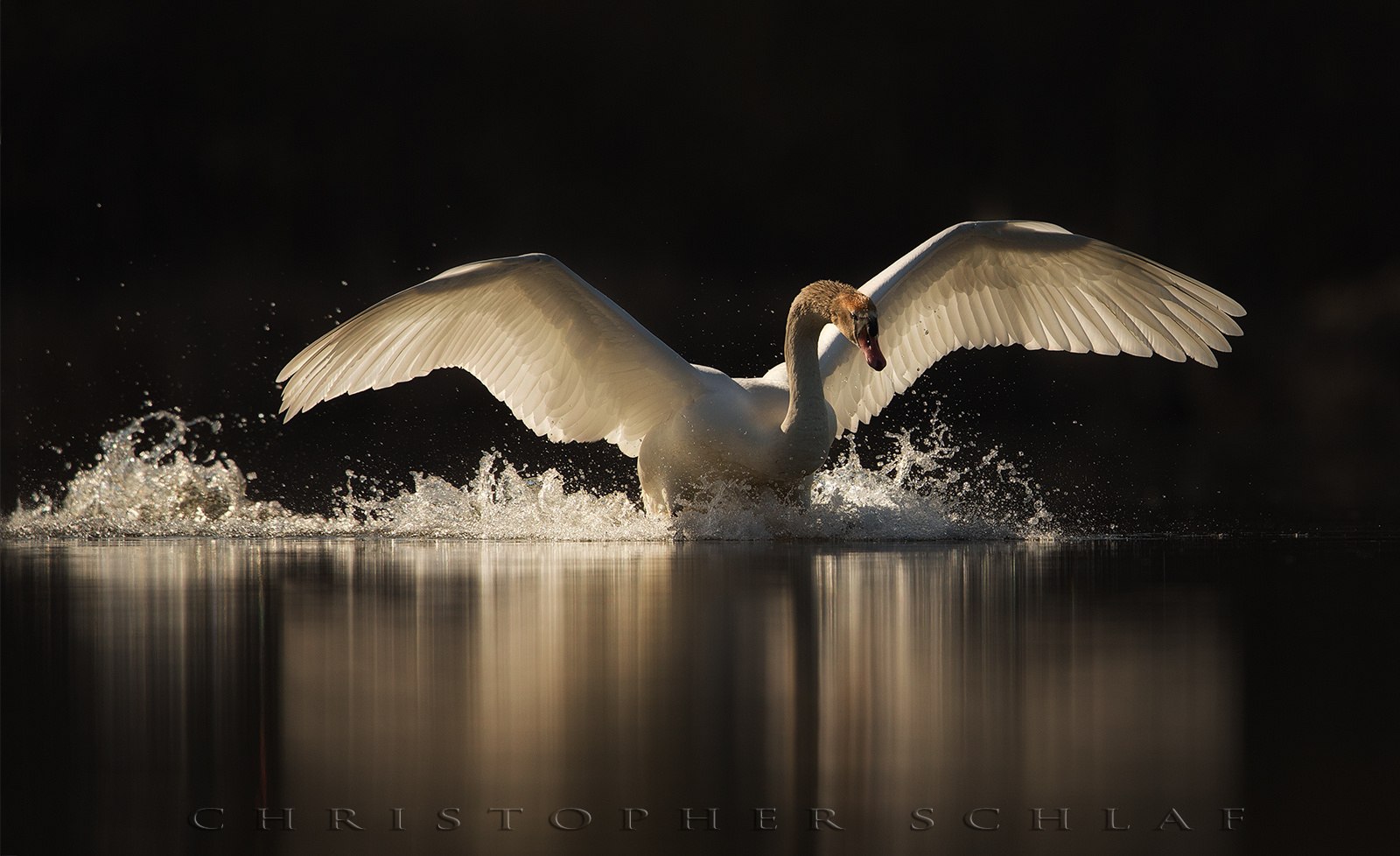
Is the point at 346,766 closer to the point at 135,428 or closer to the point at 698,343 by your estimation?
the point at 135,428

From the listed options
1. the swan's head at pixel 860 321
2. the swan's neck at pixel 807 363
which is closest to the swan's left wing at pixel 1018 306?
the swan's neck at pixel 807 363

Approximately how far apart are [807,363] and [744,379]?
0.55 meters

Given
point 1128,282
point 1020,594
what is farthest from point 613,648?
point 1128,282

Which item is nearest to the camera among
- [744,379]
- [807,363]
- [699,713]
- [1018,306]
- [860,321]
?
[699,713]

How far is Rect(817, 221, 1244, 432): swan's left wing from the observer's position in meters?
6.56

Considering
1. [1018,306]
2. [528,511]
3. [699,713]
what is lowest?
[699,713]

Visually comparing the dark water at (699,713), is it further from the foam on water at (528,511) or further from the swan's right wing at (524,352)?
the swan's right wing at (524,352)

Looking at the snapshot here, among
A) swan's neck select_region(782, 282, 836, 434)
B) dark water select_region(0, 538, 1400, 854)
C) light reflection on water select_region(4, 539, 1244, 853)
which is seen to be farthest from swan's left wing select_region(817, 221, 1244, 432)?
light reflection on water select_region(4, 539, 1244, 853)

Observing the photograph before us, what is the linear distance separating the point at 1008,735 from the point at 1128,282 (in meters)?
4.51

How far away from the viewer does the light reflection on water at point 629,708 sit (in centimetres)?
214

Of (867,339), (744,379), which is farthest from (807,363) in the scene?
(744,379)

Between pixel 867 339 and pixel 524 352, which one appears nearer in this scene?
pixel 867 339

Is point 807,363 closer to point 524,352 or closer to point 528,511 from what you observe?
point 524,352

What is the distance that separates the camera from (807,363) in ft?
20.2
